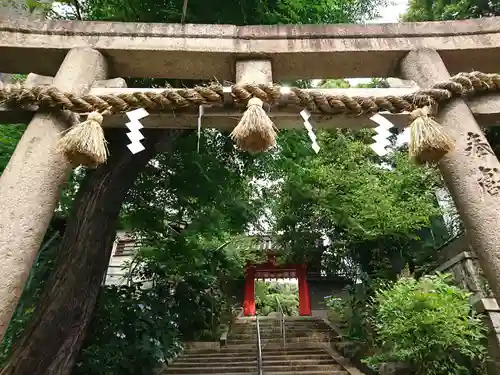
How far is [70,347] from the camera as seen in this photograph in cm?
369

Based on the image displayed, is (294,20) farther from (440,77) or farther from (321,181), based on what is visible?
(321,181)

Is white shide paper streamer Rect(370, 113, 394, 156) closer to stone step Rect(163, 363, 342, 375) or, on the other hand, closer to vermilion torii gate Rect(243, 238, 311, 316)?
stone step Rect(163, 363, 342, 375)

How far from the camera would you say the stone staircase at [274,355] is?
7680mm

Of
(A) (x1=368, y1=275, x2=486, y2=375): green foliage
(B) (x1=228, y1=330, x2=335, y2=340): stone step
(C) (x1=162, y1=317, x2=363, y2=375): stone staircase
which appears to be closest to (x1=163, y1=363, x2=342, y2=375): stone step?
(C) (x1=162, y1=317, x2=363, y2=375): stone staircase

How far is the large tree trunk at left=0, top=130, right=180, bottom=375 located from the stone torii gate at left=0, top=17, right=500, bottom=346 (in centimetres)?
168

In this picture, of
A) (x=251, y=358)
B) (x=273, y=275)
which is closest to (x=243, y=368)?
(x=251, y=358)

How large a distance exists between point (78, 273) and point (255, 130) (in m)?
2.70

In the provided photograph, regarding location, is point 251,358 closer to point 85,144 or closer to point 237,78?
point 237,78

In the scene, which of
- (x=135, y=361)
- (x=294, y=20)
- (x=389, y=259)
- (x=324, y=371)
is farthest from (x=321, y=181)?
(x=135, y=361)

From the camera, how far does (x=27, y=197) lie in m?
1.99

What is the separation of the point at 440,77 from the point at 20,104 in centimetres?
254

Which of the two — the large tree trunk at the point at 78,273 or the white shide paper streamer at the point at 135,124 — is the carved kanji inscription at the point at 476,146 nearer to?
the white shide paper streamer at the point at 135,124

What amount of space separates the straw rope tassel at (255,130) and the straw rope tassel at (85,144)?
2.30ft

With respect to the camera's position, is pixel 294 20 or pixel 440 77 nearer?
pixel 440 77
